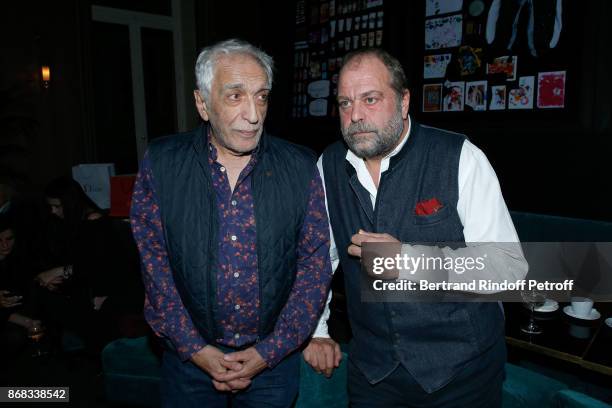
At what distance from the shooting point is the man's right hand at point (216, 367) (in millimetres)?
1422

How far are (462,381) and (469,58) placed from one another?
2.96 metres

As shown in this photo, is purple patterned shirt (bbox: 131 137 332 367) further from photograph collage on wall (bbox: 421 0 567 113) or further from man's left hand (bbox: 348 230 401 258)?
photograph collage on wall (bbox: 421 0 567 113)

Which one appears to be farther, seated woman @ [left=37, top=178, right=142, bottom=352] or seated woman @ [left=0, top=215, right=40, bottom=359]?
seated woman @ [left=0, top=215, right=40, bottom=359]

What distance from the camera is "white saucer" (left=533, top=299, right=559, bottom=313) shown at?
2.21 metres

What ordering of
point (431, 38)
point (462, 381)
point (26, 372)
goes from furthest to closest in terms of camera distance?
1. point (431, 38)
2. point (26, 372)
3. point (462, 381)

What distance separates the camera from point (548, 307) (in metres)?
2.24

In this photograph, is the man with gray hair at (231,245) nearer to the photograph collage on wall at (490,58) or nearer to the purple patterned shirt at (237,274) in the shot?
the purple patterned shirt at (237,274)

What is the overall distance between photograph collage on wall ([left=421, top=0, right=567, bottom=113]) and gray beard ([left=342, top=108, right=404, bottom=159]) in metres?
2.32

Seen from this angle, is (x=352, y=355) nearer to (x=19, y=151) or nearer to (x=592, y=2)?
(x=592, y=2)

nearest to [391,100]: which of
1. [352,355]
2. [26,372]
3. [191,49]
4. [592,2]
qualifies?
[352,355]

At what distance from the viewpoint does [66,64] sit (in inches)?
208

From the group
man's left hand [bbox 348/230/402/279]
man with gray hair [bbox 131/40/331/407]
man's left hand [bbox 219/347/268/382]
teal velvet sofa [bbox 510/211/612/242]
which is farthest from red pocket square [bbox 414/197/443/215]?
teal velvet sofa [bbox 510/211/612/242]

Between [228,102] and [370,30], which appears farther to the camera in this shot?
[370,30]

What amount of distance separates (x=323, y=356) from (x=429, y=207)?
624 millimetres
